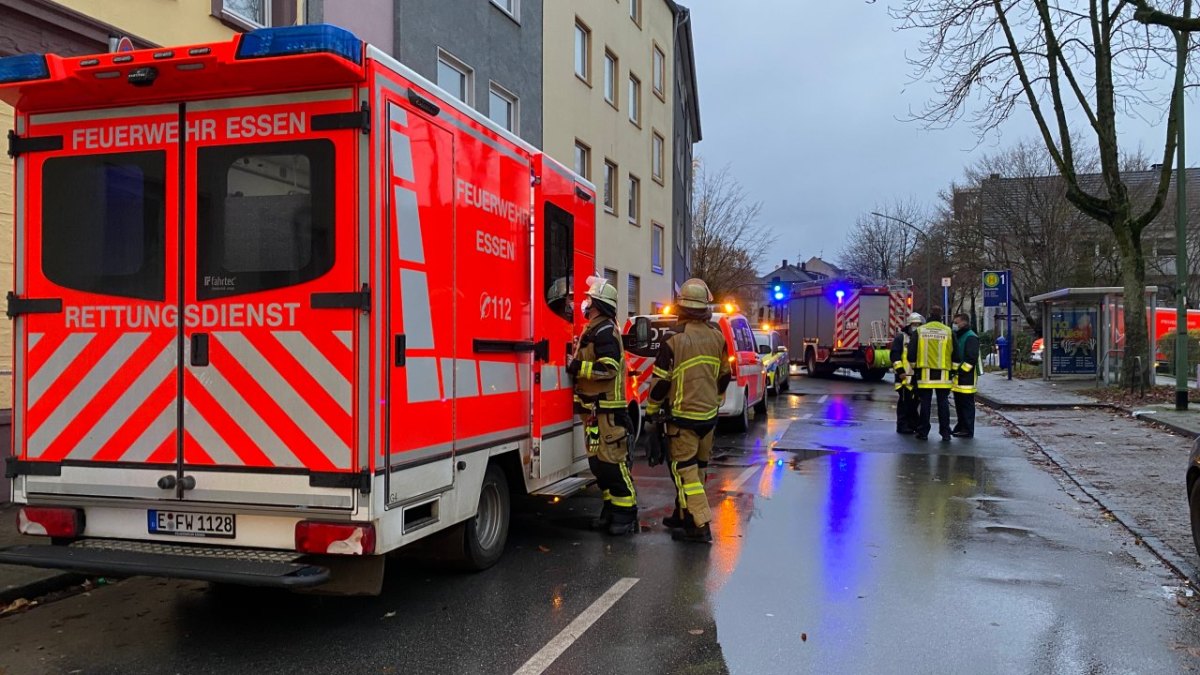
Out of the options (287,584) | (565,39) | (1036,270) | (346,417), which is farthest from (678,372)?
(1036,270)

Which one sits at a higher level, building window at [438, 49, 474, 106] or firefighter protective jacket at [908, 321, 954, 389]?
building window at [438, 49, 474, 106]

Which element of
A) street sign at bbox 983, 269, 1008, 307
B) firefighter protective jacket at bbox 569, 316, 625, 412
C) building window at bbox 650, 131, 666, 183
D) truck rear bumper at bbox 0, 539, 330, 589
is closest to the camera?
truck rear bumper at bbox 0, 539, 330, 589

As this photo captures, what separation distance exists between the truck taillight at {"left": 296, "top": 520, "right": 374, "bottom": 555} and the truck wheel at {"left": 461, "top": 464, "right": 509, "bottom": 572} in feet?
4.10

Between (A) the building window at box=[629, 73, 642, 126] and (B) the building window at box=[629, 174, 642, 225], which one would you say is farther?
(B) the building window at box=[629, 174, 642, 225]

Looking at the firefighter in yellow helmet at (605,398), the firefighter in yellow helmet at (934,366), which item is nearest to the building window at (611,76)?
the firefighter in yellow helmet at (934,366)

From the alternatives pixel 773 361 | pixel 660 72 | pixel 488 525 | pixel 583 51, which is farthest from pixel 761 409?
pixel 660 72

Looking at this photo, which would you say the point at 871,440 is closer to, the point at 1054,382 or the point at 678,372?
the point at 678,372

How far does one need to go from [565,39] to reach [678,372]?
14.9 m

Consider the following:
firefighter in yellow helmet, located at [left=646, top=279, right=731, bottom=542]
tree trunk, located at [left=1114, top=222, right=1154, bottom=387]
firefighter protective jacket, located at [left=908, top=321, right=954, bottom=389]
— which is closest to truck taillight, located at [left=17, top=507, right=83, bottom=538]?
firefighter in yellow helmet, located at [left=646, top=279, right=731, bottom=542]

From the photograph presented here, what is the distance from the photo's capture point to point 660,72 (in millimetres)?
28250

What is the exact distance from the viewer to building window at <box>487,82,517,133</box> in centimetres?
1628

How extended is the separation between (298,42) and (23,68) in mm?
1514

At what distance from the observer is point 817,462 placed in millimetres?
10055

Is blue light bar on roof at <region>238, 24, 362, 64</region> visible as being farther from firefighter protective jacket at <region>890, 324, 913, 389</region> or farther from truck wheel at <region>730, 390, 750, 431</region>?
firefighter protective jacket at <region>890, 324, 913, 389</region>
